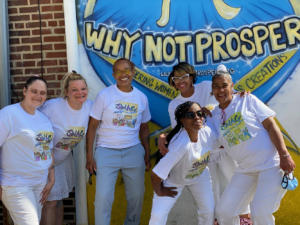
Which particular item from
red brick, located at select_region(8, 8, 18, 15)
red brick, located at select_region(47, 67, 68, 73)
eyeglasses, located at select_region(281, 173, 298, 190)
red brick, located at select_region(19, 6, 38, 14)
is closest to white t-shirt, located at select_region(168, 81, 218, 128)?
eyeglasses, located at select_region(281, 173, 298, 190)

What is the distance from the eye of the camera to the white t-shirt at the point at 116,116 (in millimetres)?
3963

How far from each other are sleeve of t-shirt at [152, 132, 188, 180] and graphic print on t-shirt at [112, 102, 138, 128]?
0.81 metres

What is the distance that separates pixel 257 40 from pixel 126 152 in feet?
6.84

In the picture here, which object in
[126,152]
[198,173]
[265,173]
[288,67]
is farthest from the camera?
[288,67]

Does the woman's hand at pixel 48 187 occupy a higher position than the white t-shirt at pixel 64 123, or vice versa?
the white t-shirt at pixel 64 123

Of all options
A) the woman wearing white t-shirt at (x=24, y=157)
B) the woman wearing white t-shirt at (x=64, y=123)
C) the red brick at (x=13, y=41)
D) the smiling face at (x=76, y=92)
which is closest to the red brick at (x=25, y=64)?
the red brick at (x=13, y=41)

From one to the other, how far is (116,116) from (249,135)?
1429mm

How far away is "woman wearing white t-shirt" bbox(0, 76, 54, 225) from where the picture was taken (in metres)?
3.37

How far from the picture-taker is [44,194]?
3656 millimetres

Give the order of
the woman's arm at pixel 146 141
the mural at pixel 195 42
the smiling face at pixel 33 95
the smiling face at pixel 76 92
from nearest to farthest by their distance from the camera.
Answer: the smiling face at pixel 33 95, the smiling face at pixel 76 92, the woman's arm at pixel 146 141, the mural at pixel 195 42

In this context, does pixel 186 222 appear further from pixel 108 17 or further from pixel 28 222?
pixel 108 17

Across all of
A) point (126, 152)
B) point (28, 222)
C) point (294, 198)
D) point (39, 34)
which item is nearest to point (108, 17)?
point (39, 34)

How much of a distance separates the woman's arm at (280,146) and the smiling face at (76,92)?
1.85 meters

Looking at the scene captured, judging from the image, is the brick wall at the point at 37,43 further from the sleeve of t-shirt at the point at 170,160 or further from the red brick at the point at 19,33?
the sleeve of t-shirt at the point at 170,160
